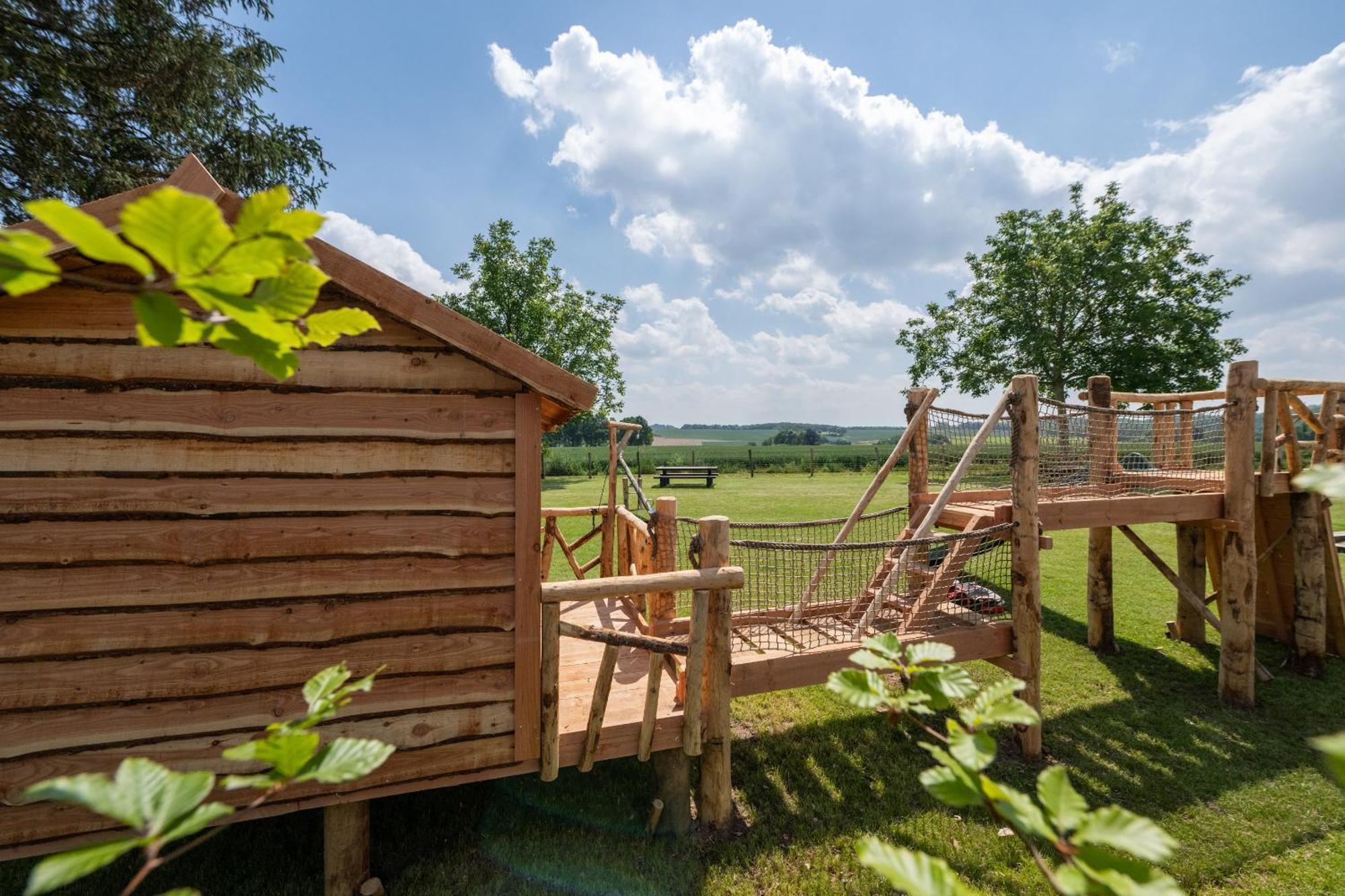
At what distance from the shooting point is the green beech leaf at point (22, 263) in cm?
65

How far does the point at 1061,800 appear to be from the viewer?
85 cm

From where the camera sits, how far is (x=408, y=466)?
2818mm

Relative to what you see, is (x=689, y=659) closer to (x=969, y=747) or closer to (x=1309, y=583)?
(x=969, y=747)

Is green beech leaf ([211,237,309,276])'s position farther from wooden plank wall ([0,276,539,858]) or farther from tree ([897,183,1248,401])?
tree ([897,183,1248,401])

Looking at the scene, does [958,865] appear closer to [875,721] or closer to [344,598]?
[875,721]

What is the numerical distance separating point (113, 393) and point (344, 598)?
1311 mm

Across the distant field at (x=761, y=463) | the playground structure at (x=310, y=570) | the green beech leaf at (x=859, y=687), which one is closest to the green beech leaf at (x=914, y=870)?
the green beech leaf at (x=859, y=687)

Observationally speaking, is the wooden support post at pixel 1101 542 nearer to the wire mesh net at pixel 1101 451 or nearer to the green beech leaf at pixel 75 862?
the wire mesh net at pixel 1101 451

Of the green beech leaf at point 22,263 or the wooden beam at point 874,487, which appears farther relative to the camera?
the wooden beam at point 874,487

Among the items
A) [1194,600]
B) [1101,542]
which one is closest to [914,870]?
[1194,600]

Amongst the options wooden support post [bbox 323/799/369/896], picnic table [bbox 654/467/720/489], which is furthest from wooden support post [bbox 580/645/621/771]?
picnic table [bbox 654/467/720/489]

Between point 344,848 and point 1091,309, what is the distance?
2619 cm

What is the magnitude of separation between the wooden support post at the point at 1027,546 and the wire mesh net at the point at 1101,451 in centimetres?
28

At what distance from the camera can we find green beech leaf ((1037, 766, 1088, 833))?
32.0 inches
